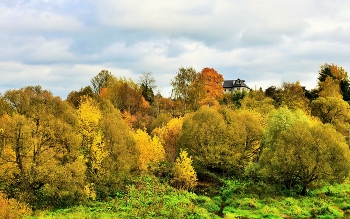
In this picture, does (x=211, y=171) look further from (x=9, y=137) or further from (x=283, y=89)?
(x=283, y=89)

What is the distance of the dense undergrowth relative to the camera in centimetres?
3841

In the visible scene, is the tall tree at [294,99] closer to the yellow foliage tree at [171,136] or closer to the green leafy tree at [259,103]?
the green leafy tree at [259,103]

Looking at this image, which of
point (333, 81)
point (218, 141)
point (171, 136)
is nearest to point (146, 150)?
point (171, 136)

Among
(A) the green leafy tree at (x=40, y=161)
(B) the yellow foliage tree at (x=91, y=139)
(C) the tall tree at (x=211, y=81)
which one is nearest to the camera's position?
(A) the green leafy tree at (x=40, y=161)

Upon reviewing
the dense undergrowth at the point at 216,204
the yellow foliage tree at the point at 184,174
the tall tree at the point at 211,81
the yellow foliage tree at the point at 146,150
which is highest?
the tall tree at the point at 211,81

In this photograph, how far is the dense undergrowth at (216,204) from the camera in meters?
38.4

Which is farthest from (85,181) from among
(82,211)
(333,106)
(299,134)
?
(333,106)

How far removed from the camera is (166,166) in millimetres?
56219

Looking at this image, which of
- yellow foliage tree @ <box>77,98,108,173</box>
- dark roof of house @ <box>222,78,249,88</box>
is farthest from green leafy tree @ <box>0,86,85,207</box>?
dark roof of house @ <box>222,78,249,88</box>

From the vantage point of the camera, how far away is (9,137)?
39469 mm

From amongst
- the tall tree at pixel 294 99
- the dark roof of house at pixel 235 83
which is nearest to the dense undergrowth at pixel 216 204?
the tall tree at pixel 294 99

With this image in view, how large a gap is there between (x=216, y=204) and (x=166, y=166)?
1390cm

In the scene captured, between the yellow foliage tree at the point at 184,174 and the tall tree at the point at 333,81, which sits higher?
the tall tree at the point at 333,81

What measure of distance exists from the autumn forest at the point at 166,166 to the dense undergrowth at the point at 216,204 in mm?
132
